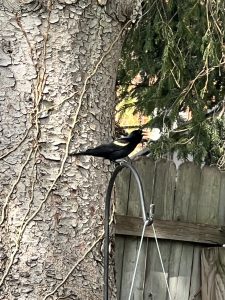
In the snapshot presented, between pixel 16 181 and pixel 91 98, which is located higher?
pixel 91 98

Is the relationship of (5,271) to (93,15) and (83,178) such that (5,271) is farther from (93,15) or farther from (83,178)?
(93,15)

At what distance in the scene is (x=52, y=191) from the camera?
7.61ft

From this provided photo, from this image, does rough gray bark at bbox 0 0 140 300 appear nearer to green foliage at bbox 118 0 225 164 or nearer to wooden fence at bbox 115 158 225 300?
wooden fence at bbox 115 158 225 300

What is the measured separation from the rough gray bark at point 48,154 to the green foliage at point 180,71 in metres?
1.78

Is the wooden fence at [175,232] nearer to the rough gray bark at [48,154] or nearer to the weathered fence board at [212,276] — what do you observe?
the weathered fence board at [212,276]

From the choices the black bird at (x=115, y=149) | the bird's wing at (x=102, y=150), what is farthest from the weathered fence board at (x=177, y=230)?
the bird's wing at (x=102, y=150)

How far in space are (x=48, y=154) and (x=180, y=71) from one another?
2141 millimetres

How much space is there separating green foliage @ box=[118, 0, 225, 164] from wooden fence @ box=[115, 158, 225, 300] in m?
0.86

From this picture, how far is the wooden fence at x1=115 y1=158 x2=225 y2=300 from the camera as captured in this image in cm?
342

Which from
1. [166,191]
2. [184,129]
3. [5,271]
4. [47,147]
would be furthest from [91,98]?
[184,129]

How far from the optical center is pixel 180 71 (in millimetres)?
4285

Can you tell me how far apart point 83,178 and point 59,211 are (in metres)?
0.15

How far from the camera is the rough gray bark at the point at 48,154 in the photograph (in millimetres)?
2295

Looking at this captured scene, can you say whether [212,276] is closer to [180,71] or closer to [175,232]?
[175,232]
